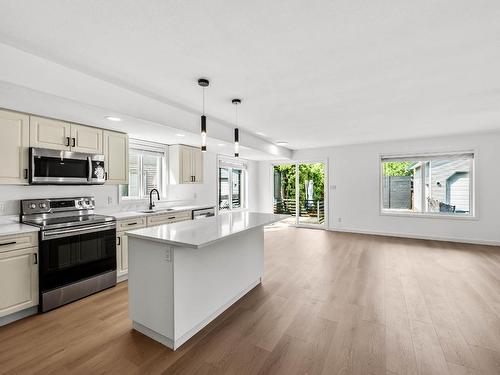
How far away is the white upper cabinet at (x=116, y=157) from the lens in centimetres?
350

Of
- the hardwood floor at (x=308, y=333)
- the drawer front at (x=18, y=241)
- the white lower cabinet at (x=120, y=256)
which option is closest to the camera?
the hardwood floor at (x=308, y=333)

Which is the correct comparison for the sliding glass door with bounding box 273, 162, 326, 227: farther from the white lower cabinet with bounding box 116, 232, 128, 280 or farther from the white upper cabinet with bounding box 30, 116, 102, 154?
the white upper cabinet with bounding box 30, 116, 102, 154

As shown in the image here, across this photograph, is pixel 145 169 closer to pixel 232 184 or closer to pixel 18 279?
pixel 18 279

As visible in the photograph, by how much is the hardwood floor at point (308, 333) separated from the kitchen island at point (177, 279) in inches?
5.1

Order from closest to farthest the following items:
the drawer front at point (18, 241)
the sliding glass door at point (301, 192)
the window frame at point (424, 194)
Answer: the drawer front at point (18, 241) < the window frame at point (424, 194) < the sliding glass door at point (301, 192)

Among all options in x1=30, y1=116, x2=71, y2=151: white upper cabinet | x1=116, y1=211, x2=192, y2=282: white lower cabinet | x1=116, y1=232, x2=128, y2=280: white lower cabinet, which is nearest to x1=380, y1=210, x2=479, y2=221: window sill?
x1=116, y1=211, x2=192, y2=282: white lower cabinet

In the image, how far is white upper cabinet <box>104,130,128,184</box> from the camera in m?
3.50

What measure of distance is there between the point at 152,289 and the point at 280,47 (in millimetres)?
2338

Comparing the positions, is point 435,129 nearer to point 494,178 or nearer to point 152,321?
point 494,178

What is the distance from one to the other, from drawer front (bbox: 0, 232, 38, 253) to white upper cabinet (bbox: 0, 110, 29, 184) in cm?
61

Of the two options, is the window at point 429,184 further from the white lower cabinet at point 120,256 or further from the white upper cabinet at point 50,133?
the white upper cabinet at point 50,133

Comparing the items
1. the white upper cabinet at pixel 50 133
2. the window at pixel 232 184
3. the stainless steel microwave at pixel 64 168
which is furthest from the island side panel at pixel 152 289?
the window at pixel 232 184

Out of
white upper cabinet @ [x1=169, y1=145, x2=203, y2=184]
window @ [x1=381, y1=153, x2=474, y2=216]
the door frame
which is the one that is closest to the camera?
white upper cabinet @ [x1=169, y1=145, x2=203, y2=184]

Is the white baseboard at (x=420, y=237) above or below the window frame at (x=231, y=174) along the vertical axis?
below
